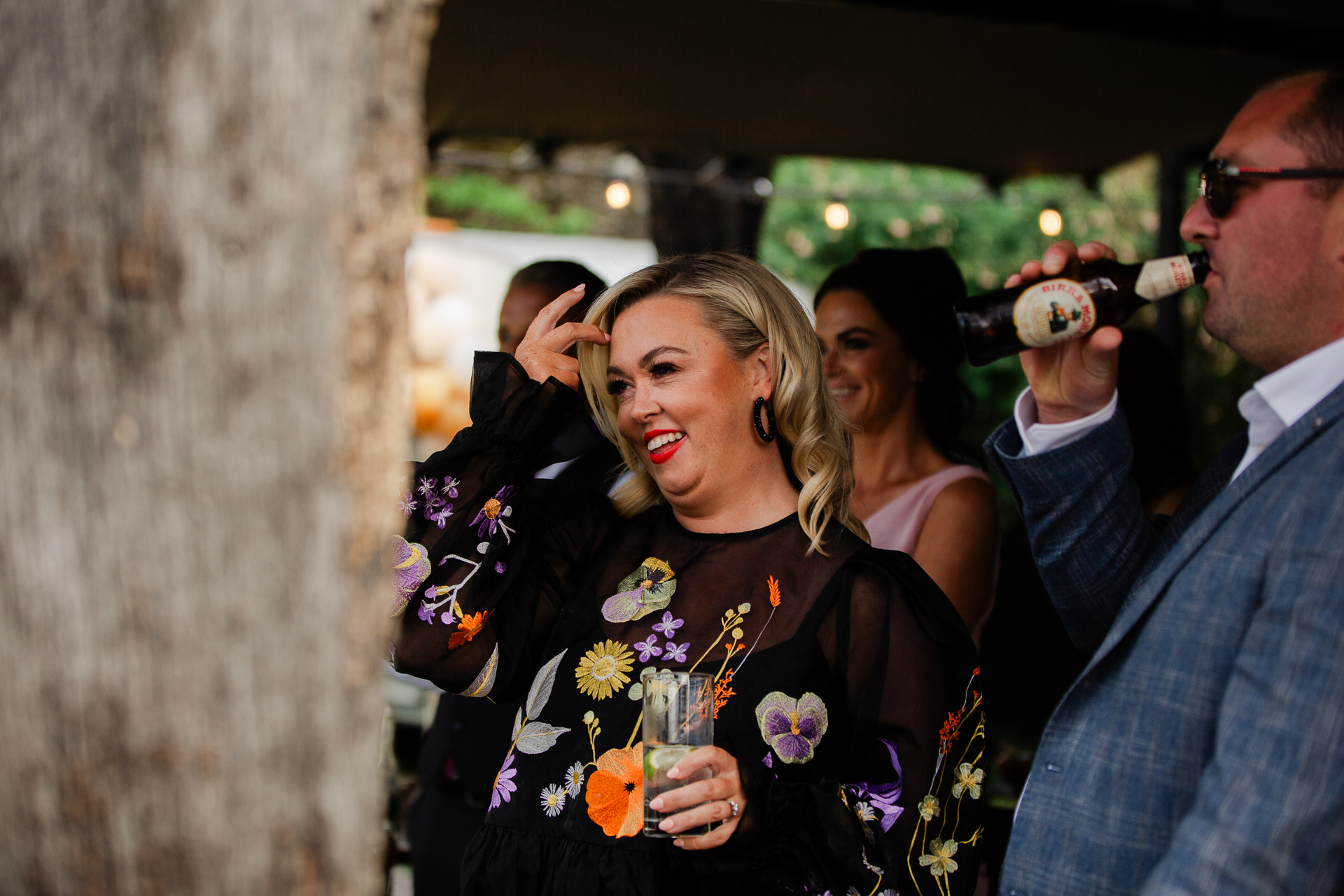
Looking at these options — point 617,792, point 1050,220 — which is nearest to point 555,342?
point 617,792

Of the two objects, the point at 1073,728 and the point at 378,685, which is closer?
the point at 378,685

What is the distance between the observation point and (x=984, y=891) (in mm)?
2355

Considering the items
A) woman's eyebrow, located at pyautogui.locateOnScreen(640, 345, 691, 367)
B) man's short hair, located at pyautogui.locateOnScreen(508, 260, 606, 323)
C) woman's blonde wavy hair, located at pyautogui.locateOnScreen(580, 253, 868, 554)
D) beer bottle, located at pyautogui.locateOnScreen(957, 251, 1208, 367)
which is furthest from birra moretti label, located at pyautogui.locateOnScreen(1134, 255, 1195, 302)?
man's short hair, located at pyautogui.locateOnScreen(508, 260, 606, 323)

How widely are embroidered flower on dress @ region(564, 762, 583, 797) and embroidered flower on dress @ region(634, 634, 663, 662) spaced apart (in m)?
0.21

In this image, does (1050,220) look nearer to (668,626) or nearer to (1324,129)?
(1324,129)

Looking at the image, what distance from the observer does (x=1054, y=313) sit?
1766 millimetres

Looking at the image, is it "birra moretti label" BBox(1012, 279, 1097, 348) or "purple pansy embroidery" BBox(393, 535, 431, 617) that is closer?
"birra moretti label" BBox(1012, 279, 1097, 348)

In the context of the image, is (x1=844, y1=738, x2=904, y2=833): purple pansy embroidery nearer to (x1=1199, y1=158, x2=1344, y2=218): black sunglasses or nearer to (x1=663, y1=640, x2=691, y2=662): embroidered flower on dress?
(x1=663, y1=640, x2=691, y2=662): embroidered flower on dress

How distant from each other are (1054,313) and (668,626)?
0.89 meters

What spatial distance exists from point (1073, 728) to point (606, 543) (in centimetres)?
99

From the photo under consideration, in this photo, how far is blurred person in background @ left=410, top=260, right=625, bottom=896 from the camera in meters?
2.43

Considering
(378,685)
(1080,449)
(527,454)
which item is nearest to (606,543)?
(527,454)

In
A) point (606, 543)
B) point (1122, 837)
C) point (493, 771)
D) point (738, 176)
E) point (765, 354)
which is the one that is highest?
point (738, 176)

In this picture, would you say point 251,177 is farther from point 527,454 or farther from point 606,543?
point 606,543
